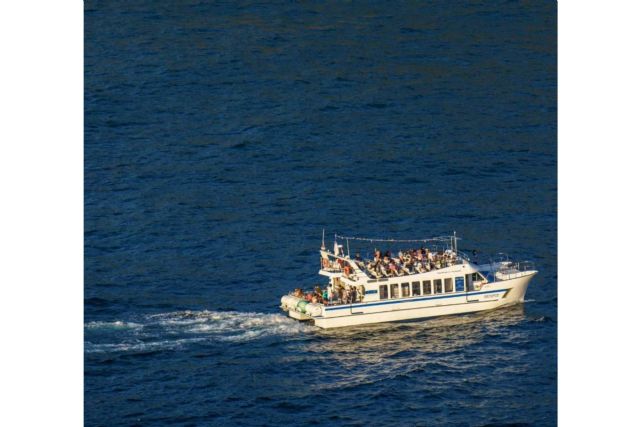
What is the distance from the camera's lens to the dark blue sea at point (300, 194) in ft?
264

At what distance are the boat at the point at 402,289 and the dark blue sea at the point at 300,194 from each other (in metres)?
1.20

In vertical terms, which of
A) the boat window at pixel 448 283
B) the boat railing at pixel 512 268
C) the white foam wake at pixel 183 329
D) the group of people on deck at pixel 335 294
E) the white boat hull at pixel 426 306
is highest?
the boat railing at pixel 512 268

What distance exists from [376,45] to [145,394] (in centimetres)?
5615

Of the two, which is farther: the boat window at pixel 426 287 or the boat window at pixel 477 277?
the boat window at pixel 477 277

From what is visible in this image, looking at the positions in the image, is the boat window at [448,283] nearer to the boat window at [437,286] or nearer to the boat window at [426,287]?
the boat window at [437,286]

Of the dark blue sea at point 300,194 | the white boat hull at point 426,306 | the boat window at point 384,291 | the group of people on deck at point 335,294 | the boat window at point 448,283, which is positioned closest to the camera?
the dark blue sea at point 300,194

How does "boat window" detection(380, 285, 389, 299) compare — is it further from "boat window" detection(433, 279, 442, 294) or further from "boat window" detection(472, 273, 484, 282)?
"boat window" detection(472, 273, 484, 282)

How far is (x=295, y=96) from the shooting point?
12675 cm

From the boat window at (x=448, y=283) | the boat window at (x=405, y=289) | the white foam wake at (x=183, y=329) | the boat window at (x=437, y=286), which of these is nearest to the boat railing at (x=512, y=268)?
the boat window at (x=448, y=283)

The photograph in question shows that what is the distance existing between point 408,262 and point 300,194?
18.4 m

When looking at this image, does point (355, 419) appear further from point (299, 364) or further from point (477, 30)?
point (477, 30)

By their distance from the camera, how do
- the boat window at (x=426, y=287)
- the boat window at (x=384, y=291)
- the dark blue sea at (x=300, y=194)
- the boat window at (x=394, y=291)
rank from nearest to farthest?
the dark blue sea at (x=300, y=194), the boat window at (x=384, y=291), the boat window at (x=394, y=291), the boat window at (x=426, y=287)

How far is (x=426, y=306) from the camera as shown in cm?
9388

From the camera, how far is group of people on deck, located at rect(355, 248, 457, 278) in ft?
307
